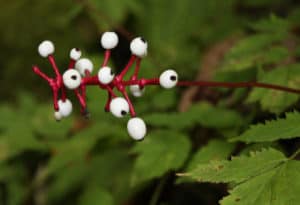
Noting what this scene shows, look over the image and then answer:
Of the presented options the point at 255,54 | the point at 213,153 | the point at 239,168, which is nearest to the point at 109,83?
the point at 239,168

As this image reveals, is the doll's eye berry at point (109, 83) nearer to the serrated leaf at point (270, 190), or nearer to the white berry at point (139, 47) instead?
the white berry at point (139, 47)

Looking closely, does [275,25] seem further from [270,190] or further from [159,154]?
[270,190]

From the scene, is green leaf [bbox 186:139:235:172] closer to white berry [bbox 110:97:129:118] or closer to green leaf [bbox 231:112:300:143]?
green leaf [bbox 231:112:300:143]

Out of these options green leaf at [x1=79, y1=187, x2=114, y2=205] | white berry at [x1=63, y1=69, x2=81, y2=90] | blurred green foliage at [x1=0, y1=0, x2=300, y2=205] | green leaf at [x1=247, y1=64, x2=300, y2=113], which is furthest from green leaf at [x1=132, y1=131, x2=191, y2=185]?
white berry at [x1=63, y1=69, x2=81, y2=90]

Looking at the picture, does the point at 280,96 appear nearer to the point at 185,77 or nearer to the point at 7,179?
the point at 185,77

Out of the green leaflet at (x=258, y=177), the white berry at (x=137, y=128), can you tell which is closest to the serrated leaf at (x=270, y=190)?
the green leaflet at (x=258, y=177)

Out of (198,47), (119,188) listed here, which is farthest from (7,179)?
(198,47)
